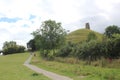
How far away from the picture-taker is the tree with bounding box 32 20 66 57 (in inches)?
2650

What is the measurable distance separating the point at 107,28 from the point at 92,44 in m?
67.9

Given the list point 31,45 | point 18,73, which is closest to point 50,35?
point 18,73

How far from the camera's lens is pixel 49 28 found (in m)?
68.0

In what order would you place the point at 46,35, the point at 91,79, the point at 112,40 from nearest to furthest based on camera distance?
the point at 91,79, the point at 112,40, the point at 46,35

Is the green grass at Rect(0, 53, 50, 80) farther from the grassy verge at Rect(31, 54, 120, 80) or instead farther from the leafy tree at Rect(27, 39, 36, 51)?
the leafy tree at Rect(27, 39, 36, 51)

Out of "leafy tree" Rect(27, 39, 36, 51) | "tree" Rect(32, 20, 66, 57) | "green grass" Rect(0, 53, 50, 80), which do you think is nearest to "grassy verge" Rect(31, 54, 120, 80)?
"green grass" Rect(0, 53, 50, 80)

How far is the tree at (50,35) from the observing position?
6731 centimetres

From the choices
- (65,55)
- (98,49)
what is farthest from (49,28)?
(98,49)

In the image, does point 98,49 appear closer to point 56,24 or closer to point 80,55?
point 80,55

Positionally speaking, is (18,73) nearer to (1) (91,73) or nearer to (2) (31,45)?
(1) (91,73)

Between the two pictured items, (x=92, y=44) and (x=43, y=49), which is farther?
(x=43, y=49)

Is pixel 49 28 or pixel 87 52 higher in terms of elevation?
pixel 49 28

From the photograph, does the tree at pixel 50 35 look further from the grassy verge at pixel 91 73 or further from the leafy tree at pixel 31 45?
the leafy tree at pixel 31 45

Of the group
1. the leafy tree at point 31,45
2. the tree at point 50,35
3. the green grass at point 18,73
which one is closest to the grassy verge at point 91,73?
the green grass at point 18,73
